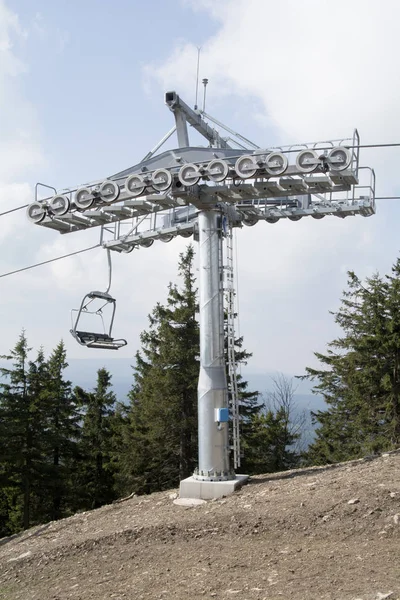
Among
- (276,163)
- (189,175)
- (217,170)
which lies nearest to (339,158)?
(276,163)

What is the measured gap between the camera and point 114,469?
3553 cm

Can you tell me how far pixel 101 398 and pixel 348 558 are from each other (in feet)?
113

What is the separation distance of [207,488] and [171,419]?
16.3 meters

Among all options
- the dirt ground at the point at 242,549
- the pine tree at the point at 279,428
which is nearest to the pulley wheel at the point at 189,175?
the dirt ground at the point at 242,549

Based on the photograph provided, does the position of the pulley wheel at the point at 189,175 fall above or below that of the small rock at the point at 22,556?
above

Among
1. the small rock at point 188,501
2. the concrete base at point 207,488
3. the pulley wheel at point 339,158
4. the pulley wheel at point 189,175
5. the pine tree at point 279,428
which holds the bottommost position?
the small rock at point 188,501

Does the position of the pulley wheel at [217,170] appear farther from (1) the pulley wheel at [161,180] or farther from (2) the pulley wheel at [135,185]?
(2) the pulley wheel at [135,185]

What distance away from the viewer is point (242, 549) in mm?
7879

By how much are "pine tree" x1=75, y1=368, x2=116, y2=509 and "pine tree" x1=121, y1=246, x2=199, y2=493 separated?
5.21 meters

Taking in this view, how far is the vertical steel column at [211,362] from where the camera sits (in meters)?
11.5

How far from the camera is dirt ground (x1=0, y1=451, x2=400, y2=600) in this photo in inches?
256

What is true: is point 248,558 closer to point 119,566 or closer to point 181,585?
point 181,585

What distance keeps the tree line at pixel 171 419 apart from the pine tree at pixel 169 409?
6cm

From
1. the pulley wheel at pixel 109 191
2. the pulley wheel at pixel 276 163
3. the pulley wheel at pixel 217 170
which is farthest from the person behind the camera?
the pulley wheel at pixel 109 191
